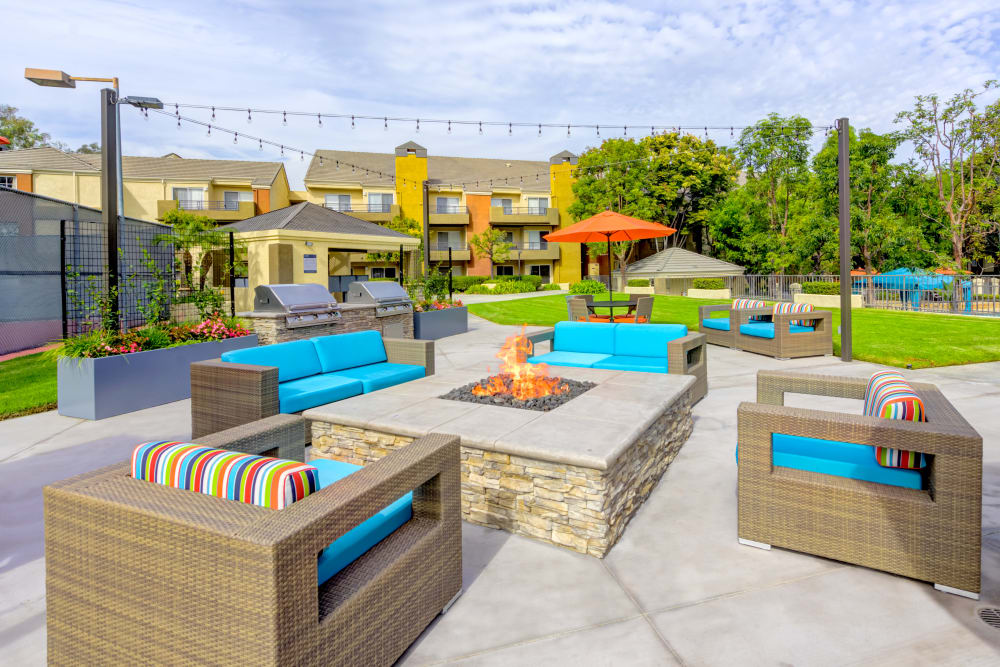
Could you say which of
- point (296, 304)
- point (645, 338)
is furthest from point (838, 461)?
point (296, 304)

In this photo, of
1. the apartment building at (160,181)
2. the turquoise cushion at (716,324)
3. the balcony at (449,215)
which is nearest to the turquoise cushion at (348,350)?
the turquoise cushion at (716,324)

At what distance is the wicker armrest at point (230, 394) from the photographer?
4273mm

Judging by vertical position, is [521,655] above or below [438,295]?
below

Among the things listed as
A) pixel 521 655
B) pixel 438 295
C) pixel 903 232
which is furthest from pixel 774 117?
pixel 521 655

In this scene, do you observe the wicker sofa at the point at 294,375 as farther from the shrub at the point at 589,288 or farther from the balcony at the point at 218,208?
the balcony at the point at 218,208

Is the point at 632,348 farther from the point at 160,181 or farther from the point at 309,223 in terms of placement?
the point at 160,181

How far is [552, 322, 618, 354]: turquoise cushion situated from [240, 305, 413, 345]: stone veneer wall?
409cm

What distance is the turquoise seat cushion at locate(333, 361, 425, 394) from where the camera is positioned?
5.18m

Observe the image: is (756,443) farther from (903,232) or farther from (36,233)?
(903,232)

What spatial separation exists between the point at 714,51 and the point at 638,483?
12.1 metres

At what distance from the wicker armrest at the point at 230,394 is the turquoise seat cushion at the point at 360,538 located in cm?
239

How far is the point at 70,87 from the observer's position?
7434mm

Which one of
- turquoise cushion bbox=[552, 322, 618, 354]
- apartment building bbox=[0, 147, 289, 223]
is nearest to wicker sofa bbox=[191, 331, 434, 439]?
turquoise cushion bbox=[552, 322, 618, 354]

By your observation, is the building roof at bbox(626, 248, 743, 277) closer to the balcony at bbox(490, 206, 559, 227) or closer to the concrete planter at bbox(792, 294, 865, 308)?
the concrete planter at bbox(792, 294, 865, 308)
